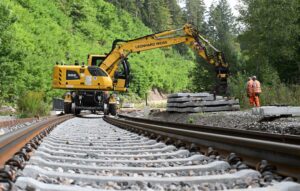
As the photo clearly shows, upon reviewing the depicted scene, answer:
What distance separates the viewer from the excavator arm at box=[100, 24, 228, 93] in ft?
65.9

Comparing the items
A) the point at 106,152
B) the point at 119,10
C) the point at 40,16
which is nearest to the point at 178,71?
the point at 119,10

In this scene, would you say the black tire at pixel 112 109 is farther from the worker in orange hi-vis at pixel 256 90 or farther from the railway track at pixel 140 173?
the railway track at pixel 140 173

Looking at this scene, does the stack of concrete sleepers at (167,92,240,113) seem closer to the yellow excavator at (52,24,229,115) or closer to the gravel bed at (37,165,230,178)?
the yellow excavator at (52,24,229,115)

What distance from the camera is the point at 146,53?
3521 inches

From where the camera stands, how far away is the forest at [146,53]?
25.8 metres

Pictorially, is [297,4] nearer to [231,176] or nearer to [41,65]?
[41,65]

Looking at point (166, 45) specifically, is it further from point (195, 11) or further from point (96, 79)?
point (195, 11)

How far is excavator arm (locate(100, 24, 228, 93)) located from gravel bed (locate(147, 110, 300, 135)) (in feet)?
10.3

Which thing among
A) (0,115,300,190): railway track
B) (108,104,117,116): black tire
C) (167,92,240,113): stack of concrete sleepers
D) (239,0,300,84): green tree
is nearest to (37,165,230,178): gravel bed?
(0,115,300,190): railway track

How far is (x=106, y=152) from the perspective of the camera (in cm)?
556

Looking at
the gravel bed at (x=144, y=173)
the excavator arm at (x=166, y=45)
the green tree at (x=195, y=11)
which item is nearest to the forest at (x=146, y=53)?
the excavator arm at (x=166, y=45)

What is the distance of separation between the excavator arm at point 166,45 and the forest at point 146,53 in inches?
107

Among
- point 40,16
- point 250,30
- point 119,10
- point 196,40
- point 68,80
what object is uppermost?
point 119,10

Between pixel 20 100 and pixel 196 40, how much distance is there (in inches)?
386
